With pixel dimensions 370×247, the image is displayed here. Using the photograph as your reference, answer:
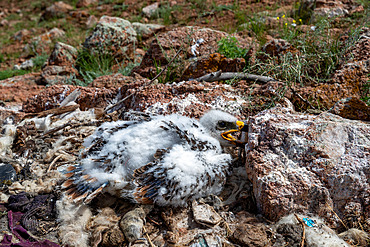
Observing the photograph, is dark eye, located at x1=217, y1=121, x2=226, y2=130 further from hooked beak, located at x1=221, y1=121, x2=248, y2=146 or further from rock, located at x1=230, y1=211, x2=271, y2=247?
rock, located at x1=230, y1=211, x2=271, y2=247

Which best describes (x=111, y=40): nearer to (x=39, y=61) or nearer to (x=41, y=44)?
(x=39, y=61)

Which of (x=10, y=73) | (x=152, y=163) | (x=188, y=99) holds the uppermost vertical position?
(x=188, y=99)

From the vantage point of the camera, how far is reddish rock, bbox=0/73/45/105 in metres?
4.18

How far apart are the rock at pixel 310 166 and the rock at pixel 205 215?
35 centimetres

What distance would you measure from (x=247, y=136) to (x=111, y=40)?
3.53 m

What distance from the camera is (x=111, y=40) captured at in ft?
16.6

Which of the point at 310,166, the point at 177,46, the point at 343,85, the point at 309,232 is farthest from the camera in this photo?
the point at 177,46

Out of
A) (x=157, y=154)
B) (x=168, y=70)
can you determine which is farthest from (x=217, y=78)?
(x=157, y=154)

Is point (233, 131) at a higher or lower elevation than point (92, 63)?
higher

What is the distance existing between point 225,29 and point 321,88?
9.09ft

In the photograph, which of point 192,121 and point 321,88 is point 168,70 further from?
point 321,88

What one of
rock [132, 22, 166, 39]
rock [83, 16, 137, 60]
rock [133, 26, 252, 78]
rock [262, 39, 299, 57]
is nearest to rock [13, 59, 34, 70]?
rock [83, 16, 137, 60]

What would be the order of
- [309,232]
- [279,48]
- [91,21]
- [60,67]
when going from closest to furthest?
[309,232], [279,48], [60,67], [91,21]

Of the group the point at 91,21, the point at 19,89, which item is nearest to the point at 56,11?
the point at 91,21
